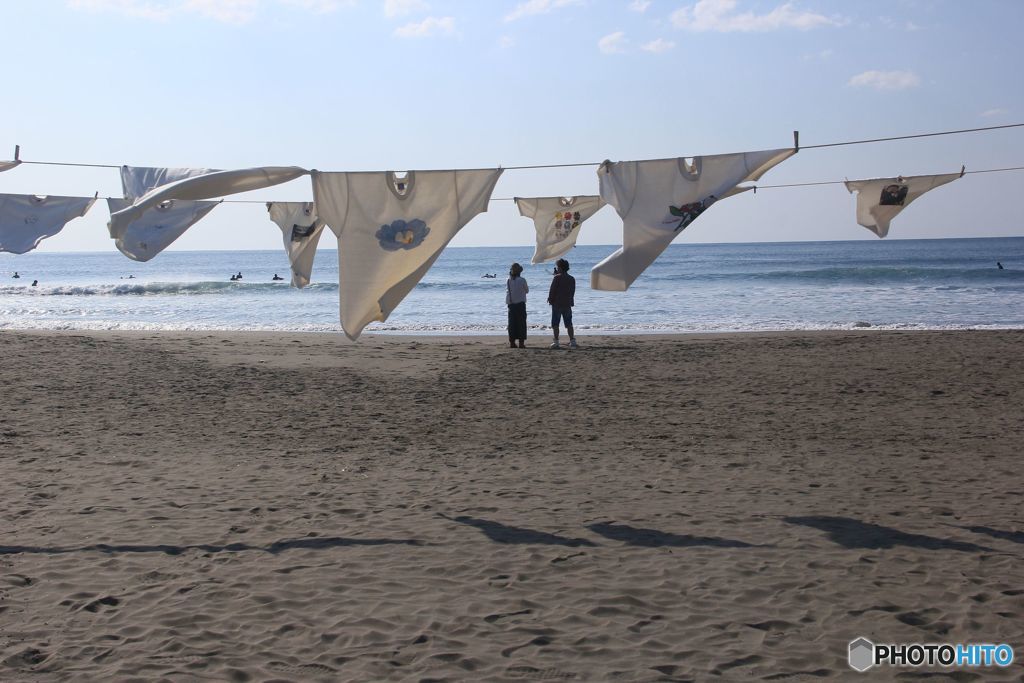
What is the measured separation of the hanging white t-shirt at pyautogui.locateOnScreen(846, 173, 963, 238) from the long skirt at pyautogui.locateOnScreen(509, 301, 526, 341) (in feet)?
23.3

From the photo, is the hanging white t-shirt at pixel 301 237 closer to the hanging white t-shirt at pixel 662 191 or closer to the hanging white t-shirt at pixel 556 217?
the hanging white t-shirt at pixel 556 217

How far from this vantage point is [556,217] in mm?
13219

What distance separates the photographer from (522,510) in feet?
20.6

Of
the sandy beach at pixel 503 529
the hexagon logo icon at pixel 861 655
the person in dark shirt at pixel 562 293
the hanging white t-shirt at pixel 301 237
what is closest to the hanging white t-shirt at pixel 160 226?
the hanging white t-shirt at pixel 301 237

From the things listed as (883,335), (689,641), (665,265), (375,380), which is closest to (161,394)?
(375,380)

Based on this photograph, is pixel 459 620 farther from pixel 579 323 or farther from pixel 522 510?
pixel 579 323

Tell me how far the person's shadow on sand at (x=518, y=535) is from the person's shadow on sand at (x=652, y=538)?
0.78ft

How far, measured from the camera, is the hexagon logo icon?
3.95m

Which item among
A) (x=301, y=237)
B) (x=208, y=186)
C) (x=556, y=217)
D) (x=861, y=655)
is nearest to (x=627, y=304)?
(x=556, y=217)

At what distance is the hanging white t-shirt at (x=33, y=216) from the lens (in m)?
9.96

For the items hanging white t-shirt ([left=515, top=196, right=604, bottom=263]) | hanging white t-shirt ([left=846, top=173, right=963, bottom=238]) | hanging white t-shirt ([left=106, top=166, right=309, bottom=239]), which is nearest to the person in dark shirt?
hanging white t-shirt ([left=515, top=196, right=604, bottom=263])

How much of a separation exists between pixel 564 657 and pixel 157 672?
5.82 ft

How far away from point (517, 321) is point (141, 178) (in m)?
8.79

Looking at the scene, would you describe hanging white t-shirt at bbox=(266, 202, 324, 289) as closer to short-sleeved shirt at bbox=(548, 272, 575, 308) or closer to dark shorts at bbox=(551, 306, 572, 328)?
short-sleeved shirt at bbox=(548, 272, 575, 308)
